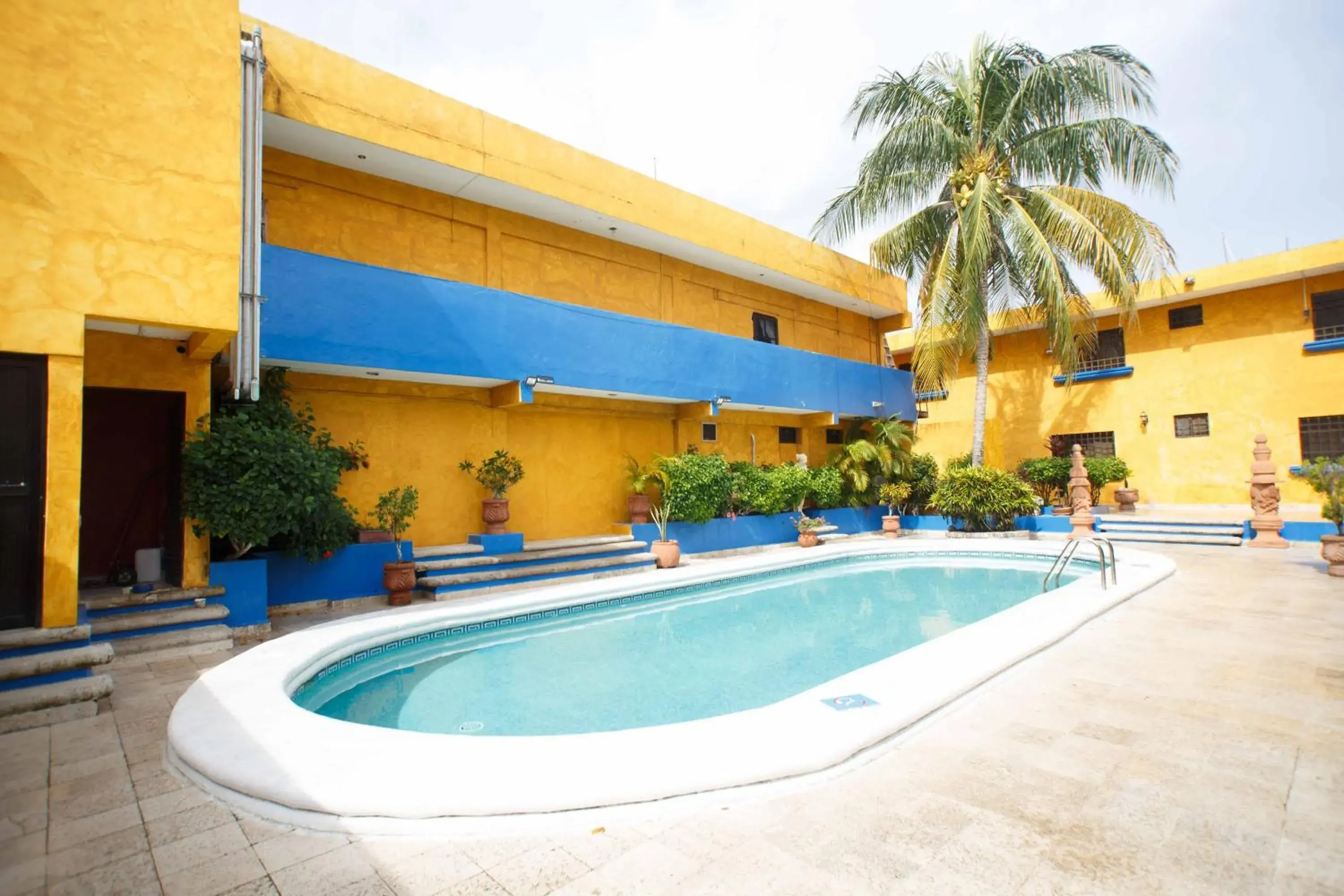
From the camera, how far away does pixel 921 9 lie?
11188mm

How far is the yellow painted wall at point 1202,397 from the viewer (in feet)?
50.3

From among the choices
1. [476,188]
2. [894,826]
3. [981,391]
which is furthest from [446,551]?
[981,391]

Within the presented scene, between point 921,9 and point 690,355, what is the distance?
693cm

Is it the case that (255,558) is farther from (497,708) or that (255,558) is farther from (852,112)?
(852,112)

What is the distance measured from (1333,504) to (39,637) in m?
13.6

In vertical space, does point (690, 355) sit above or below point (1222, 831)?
above

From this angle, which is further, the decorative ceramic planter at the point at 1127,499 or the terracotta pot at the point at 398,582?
the decorative ceramic planter at the point at 1127,499

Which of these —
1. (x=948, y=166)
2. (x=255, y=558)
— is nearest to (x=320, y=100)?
(x=255, y=558)

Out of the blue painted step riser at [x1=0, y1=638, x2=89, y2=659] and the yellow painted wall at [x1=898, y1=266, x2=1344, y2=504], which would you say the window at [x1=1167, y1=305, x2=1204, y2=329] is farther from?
the blue painted step riser at [x1=0, y1=638, x2=89, y2=659]

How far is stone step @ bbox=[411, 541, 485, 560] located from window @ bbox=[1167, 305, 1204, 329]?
17.9m

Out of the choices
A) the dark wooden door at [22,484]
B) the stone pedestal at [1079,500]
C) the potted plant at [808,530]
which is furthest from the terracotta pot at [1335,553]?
the dark wooden door at [22,484]

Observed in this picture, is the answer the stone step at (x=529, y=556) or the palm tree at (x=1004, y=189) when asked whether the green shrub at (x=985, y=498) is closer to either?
the palm tree at (x=1004, y=189)

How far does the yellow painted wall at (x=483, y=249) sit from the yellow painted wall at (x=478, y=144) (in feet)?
3.41

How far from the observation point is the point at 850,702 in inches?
159
